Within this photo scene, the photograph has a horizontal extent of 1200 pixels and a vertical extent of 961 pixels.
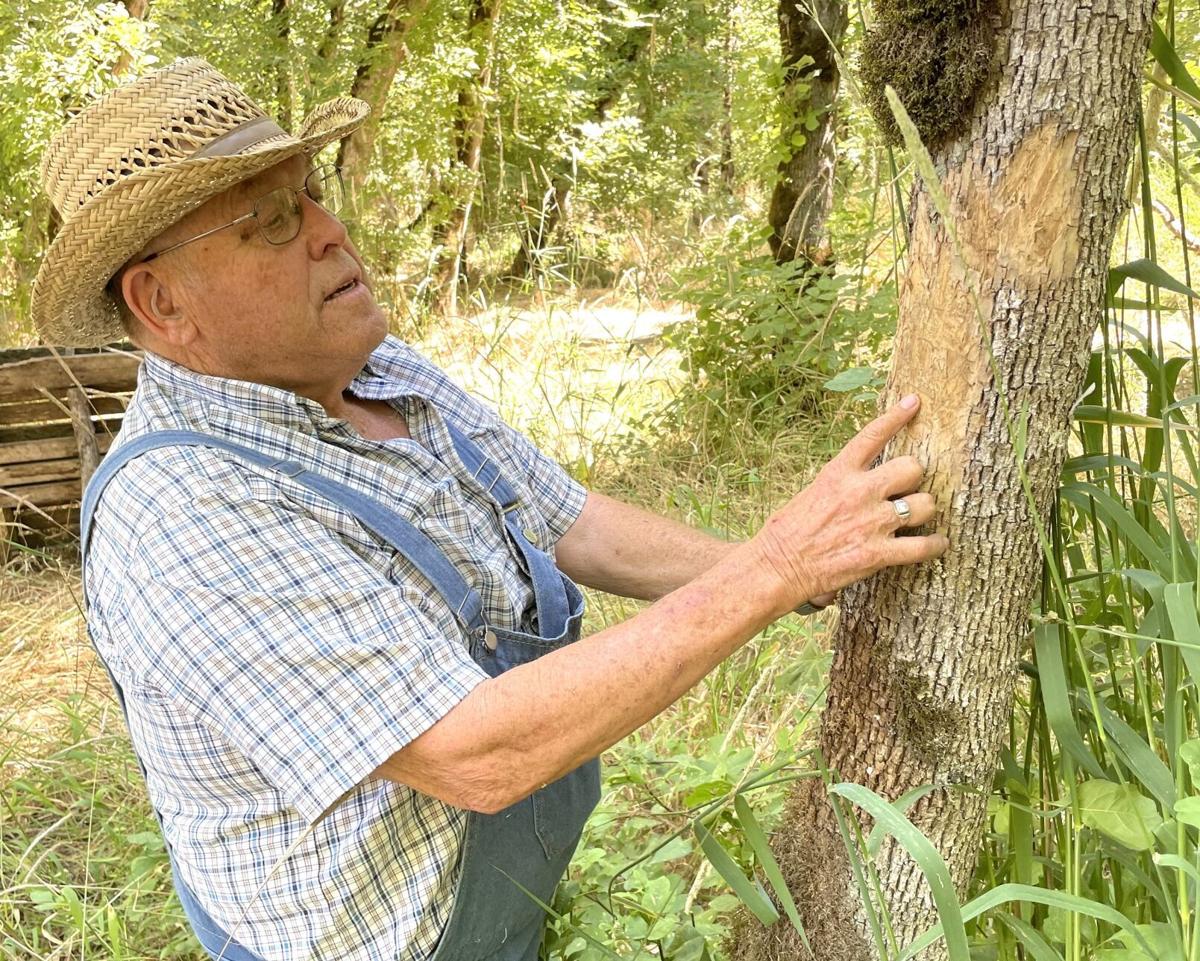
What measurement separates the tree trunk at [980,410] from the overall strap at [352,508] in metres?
0.57

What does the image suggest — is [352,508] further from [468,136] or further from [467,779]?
[468,136]

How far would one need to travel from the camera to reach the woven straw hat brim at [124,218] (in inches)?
62.3

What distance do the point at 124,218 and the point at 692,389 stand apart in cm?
343

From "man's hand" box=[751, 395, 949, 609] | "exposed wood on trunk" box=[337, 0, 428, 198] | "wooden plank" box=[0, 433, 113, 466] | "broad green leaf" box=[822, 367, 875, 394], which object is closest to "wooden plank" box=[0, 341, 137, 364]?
"wooden plank" box=[0, 433, 113, 466]

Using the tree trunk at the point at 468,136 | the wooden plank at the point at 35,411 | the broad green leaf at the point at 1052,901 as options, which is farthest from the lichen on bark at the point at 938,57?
the tree trunk at the point at 468,136

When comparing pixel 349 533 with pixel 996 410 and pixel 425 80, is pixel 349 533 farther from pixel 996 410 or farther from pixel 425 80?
pixel 425 80

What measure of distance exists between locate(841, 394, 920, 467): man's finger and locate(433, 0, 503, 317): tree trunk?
6.08 metres

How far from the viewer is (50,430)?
4.96 metres

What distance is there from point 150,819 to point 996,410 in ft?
7.75

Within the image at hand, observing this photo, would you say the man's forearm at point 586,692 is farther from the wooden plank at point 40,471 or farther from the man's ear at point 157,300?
the wooden plank at point 40,471

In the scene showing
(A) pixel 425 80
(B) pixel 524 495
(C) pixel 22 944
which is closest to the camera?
(B) pixel 524 495

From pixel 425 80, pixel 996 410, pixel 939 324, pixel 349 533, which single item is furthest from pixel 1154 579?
pixel 425 80

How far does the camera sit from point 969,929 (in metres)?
1.50

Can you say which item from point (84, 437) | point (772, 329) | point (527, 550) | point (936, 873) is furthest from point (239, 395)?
point (84, 437)
